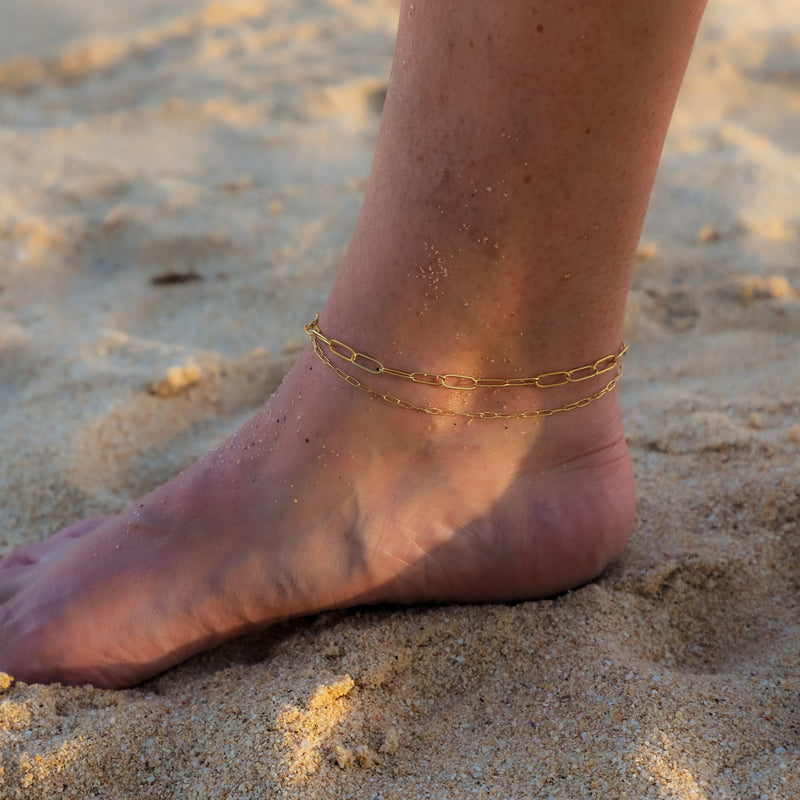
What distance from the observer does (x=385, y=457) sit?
3.73 feet

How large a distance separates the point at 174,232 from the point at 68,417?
0.81 meters

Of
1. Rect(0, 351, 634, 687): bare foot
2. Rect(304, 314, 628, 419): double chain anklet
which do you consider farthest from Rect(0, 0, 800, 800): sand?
Rect(304, 314, 628, 419): double chain anklet

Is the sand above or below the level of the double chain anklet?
below

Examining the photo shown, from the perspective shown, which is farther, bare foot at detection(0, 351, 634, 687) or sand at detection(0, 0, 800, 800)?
bare foot at detection(0, 351, 634, 687)

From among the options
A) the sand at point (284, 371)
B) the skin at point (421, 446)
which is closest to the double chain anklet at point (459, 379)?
the skin at point (421, 446)

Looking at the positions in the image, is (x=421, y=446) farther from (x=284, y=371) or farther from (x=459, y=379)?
(x=284, y=371)

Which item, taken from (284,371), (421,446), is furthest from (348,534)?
(284,371)

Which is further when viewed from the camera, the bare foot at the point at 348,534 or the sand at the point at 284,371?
the bare foot at the point at 348,534

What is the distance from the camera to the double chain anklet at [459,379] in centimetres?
110

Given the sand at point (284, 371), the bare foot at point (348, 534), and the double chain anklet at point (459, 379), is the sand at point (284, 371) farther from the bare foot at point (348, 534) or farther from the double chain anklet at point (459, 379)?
the double chain anklet at point (459, 379)

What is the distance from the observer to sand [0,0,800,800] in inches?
36.6

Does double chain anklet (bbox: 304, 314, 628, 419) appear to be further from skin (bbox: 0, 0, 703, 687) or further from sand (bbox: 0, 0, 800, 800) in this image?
sand (bbox: 0, 0, 800, 800)

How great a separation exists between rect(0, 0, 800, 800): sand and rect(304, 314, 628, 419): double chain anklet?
0.25 metres

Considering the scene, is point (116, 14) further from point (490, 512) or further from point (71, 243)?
point (490, 512)
